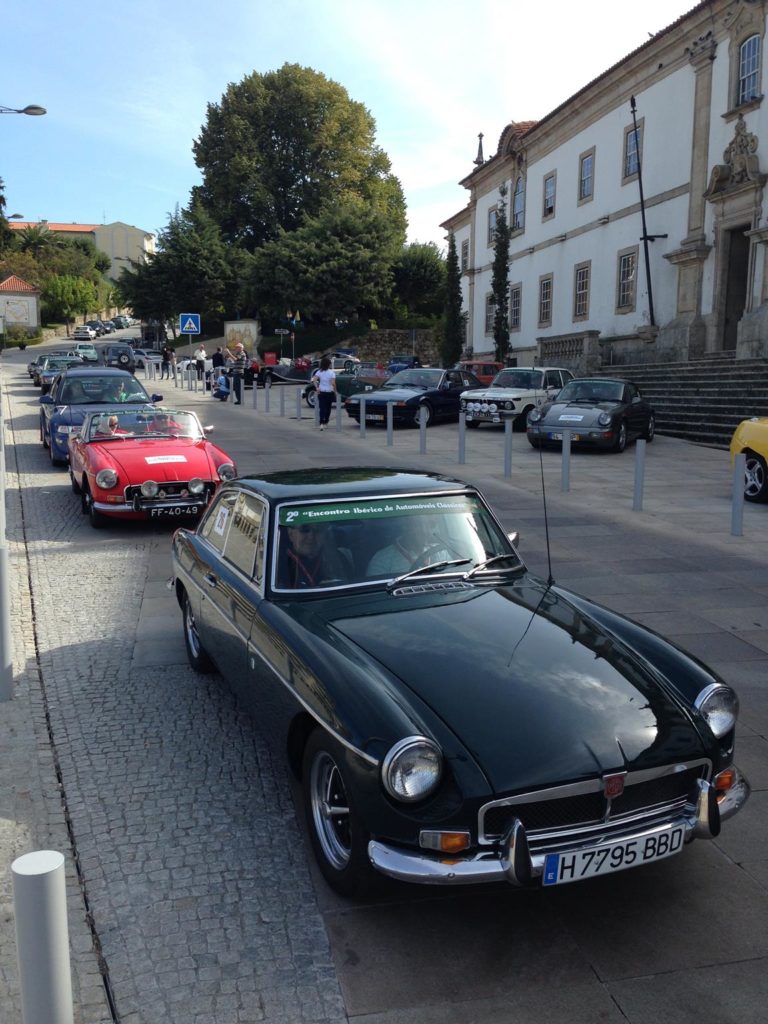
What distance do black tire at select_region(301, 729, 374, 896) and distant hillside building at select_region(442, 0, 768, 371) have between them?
21.8 metres

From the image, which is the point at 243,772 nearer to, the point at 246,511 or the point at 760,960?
the point at 246,511

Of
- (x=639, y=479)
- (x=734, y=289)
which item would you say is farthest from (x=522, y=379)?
(x=639, y=479)

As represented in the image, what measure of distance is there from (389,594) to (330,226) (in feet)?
167

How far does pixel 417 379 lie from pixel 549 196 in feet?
54.6

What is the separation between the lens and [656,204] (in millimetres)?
28531

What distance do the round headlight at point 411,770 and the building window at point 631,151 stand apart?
29772 mm

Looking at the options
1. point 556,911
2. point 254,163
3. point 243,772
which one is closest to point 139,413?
point 243,772

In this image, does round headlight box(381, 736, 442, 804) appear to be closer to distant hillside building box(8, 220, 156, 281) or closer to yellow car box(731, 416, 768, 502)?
yellow car box(731, 416, 768, 502)

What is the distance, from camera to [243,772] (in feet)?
14.6

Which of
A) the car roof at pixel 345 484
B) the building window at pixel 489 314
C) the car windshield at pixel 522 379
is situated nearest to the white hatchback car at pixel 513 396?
the car windshield at pixel 522 379

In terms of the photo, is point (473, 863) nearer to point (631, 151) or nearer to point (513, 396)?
point (513, 396)

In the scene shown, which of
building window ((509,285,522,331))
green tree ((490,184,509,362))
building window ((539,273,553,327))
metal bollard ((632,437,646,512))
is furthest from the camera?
green tree ((490,184,509,362))

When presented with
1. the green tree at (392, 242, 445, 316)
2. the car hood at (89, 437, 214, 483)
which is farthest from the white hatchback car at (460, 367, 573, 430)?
the green tree at (392, 242, 445, 316)

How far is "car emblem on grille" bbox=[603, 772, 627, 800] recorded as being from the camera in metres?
3.09
